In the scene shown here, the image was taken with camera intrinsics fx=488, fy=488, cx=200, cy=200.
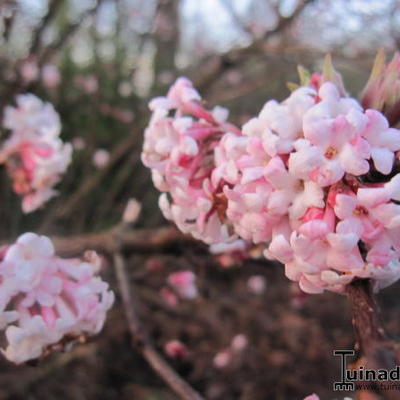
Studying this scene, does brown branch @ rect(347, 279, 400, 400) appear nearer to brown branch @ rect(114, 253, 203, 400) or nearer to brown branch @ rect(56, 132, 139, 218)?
brown branch @ rect(114, 253, 203, 400)

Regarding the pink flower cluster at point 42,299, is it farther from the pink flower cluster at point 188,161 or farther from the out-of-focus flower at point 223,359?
the out-of-focus flower at point 223,359

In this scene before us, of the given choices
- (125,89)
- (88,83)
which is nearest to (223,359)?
(88,83)

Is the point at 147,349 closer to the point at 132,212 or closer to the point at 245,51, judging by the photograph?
the point at 132,212

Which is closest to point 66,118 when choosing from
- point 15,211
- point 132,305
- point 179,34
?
point 15,211

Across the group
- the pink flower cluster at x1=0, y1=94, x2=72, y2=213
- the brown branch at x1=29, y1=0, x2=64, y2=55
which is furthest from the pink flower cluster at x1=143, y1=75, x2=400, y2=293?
the brown branch at x1=29, y1=0, x2=64, y2=55

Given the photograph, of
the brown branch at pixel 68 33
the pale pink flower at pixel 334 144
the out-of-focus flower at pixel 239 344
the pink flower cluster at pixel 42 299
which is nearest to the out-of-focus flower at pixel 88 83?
the brown branch at pixel 68 33
